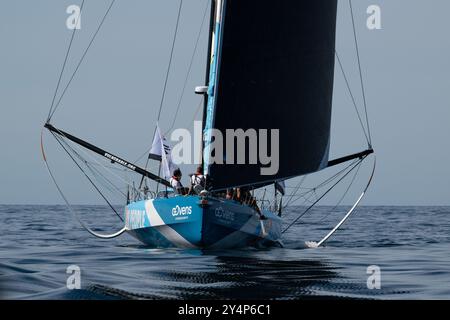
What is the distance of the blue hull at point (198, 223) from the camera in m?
19.5

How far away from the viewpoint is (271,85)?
66.5 feet

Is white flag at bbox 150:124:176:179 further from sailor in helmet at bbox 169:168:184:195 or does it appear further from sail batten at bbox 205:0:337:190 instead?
sail batten at bbox 205:0:337:190

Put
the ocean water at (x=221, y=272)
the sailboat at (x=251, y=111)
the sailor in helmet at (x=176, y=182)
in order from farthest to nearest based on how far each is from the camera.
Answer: the sailor in helmet at (x=176, y=182) < the sailboat at (x=251, y=111) < the ocean water at (x=221, y=272)

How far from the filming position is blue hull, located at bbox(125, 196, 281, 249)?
64.1ft

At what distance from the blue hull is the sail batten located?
2.81 ft

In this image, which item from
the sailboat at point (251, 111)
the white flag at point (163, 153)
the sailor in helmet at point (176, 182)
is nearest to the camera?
the sailboat at point (251, 111)

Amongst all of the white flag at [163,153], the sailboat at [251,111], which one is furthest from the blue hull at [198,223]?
the white flag at [163,153]

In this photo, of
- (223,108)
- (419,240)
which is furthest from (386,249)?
(223,108)

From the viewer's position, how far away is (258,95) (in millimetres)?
19922

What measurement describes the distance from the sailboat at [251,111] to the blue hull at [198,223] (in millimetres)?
24

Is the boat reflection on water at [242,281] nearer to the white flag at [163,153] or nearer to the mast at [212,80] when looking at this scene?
the mast at [212,80]

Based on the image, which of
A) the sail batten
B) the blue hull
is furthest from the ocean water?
the sail batten
